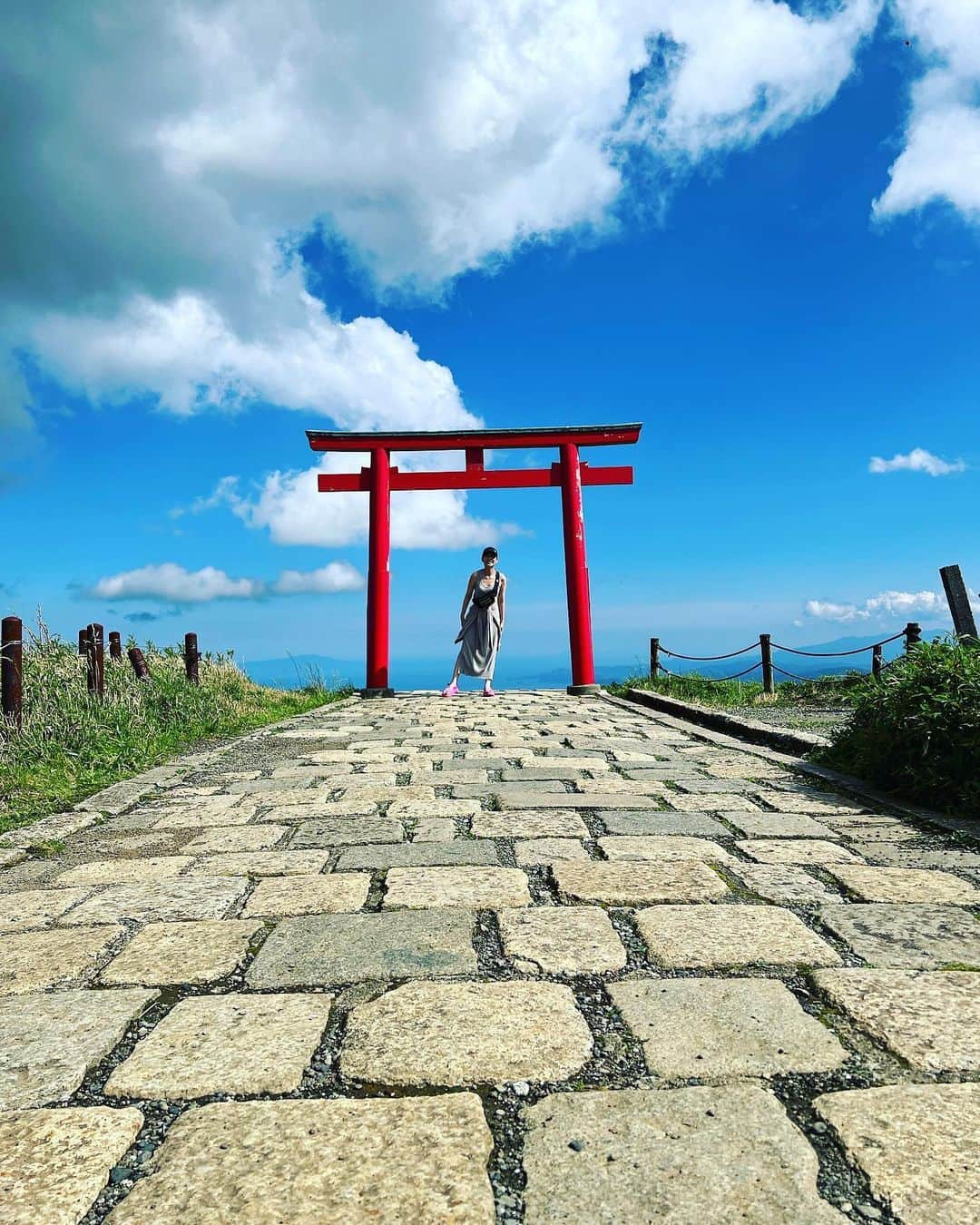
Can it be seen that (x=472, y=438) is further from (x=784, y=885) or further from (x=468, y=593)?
(x=784, y=885)

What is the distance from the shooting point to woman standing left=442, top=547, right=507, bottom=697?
40.4 feet

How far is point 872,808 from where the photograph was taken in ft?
13.9

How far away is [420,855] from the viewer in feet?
11.0

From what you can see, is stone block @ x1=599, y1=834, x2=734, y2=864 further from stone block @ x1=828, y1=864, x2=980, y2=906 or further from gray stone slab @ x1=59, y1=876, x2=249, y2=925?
gray stone slab @ x1=59, y1=876, x2=249, y2=925

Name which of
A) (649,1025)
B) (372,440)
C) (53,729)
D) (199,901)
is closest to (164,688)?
(53,729)

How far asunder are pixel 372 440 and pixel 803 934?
11.8 meters

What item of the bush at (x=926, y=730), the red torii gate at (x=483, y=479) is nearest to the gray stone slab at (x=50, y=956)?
the bush at (x=926, y=730)

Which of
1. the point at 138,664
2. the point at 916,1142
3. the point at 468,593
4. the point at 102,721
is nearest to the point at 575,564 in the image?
the point at 468,593

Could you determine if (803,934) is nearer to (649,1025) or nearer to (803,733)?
(649,1025)

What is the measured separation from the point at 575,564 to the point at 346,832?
32.7 feet

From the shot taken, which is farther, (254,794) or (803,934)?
(254,794)

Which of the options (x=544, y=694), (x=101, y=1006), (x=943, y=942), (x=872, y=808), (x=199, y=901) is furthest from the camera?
(x=544, y=694)

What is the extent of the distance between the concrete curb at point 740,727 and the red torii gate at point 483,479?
8.86 feet

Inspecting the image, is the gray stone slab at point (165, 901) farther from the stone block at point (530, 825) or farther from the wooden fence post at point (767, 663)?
the wooden fence post at point (767, 663)
